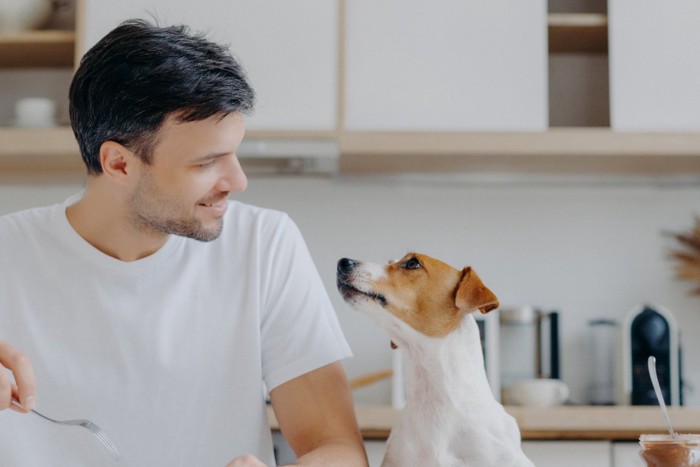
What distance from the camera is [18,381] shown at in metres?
1.10

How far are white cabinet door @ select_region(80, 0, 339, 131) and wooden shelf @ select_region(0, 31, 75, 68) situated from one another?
27 cm

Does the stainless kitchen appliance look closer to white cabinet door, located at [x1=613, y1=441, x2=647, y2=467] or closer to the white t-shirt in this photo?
white cabinet door, located at [x1=613, y1=441, x2=647, y2=467]

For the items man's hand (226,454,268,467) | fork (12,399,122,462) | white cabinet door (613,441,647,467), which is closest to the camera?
man's hand (226,454,268,467)

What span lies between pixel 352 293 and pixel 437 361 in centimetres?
15

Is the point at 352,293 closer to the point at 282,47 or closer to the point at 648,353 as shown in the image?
the point at 282,47

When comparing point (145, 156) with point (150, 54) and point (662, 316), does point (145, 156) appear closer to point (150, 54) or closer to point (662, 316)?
point (150, 54)

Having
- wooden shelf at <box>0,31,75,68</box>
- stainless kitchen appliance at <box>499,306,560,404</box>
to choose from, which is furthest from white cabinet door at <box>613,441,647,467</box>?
wooden shelf at <box>0,31,75,68</box>

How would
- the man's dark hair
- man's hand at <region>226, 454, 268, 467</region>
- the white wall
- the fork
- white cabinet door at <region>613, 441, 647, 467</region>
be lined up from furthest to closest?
the white wall < white cabinet door at <region>613, 441, 647, 467</region> < the man's dark hair < the fork < man's hand at <region>226, 454, 268, 467</region>

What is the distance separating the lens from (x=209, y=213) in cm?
135

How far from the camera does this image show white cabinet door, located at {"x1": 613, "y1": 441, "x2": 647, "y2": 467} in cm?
229

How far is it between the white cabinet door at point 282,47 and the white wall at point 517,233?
0.37 m

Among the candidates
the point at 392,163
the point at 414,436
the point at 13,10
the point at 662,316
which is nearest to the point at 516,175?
the point at 392,163

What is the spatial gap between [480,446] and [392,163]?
156 cm

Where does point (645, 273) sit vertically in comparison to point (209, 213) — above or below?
below
